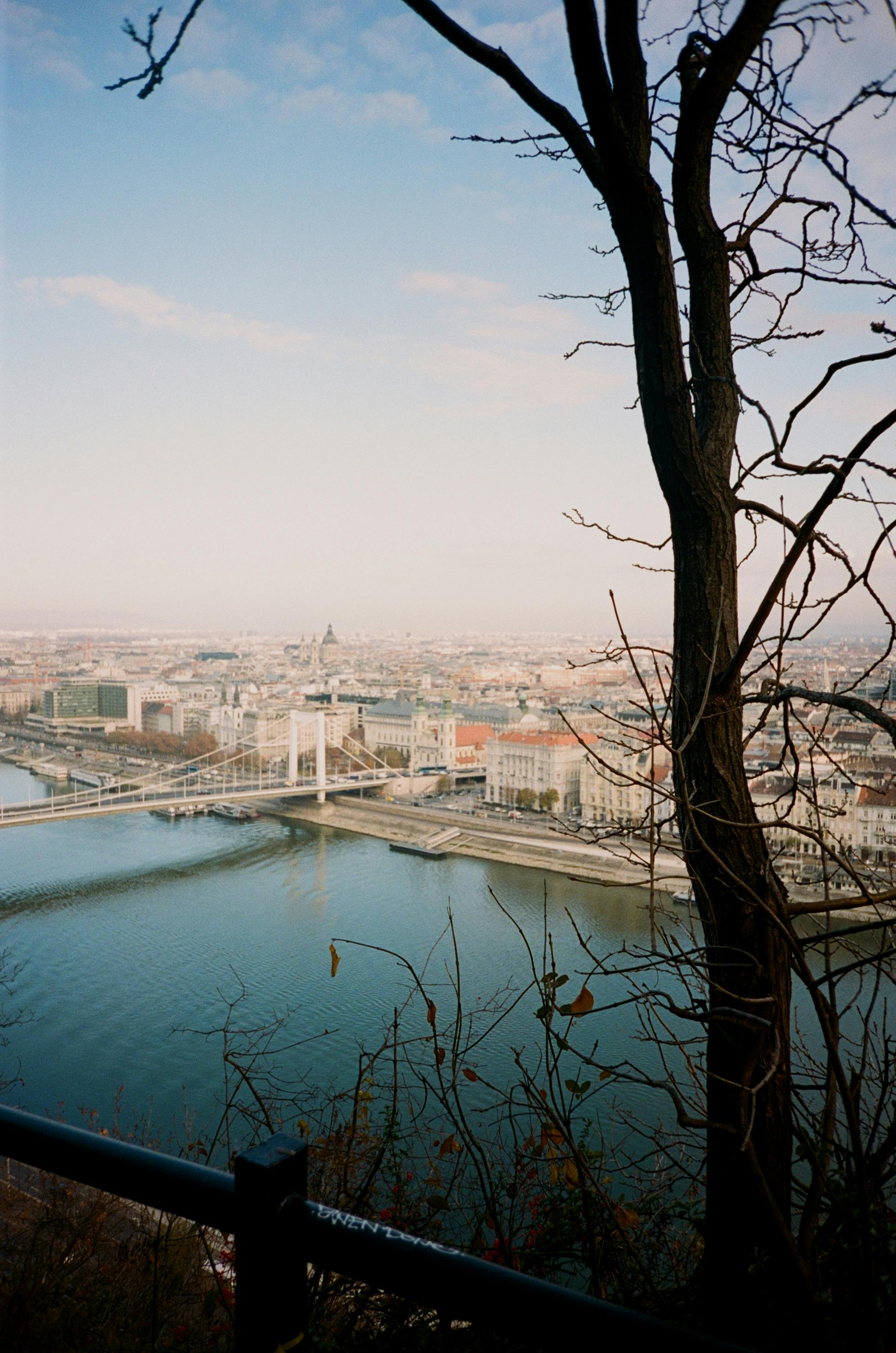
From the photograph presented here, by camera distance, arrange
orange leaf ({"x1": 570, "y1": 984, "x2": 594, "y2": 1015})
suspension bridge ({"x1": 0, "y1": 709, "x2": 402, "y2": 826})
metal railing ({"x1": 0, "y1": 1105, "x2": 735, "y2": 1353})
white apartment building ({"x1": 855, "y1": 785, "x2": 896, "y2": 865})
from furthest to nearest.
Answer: suspension bridge ({"x1": 0, "y1": 709, "x2": 402, "y2": 826})
white apartment building ({"x1": 855, "y1": 785, "x2": 896, "y2": 865})
orange leaf ({"x1": 570, "y1": 984, "x2": 594, "y2": 1015})
metal railing ({"x1": 0, "y1": 1105, "x2": 735, "y2": 1353})

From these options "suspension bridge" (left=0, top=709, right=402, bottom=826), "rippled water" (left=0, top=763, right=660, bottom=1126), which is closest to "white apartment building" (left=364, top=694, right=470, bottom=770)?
"suspension bridge" (left=0, top=709, right=402, bottom=826)

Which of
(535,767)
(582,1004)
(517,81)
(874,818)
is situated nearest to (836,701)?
(582,1004)

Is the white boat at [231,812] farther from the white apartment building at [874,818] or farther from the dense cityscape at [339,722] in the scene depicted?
the white apartment building at [874,818]

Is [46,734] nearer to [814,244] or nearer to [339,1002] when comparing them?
[339,1002]

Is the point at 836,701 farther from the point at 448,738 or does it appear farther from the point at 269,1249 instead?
the point at 448,738

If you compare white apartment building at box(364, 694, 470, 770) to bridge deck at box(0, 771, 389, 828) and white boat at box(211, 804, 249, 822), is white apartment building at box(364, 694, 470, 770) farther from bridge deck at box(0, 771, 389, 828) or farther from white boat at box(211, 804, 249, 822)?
white boat at box(211, 804, 249, 822)

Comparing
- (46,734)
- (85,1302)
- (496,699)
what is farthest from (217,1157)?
(496,699)
